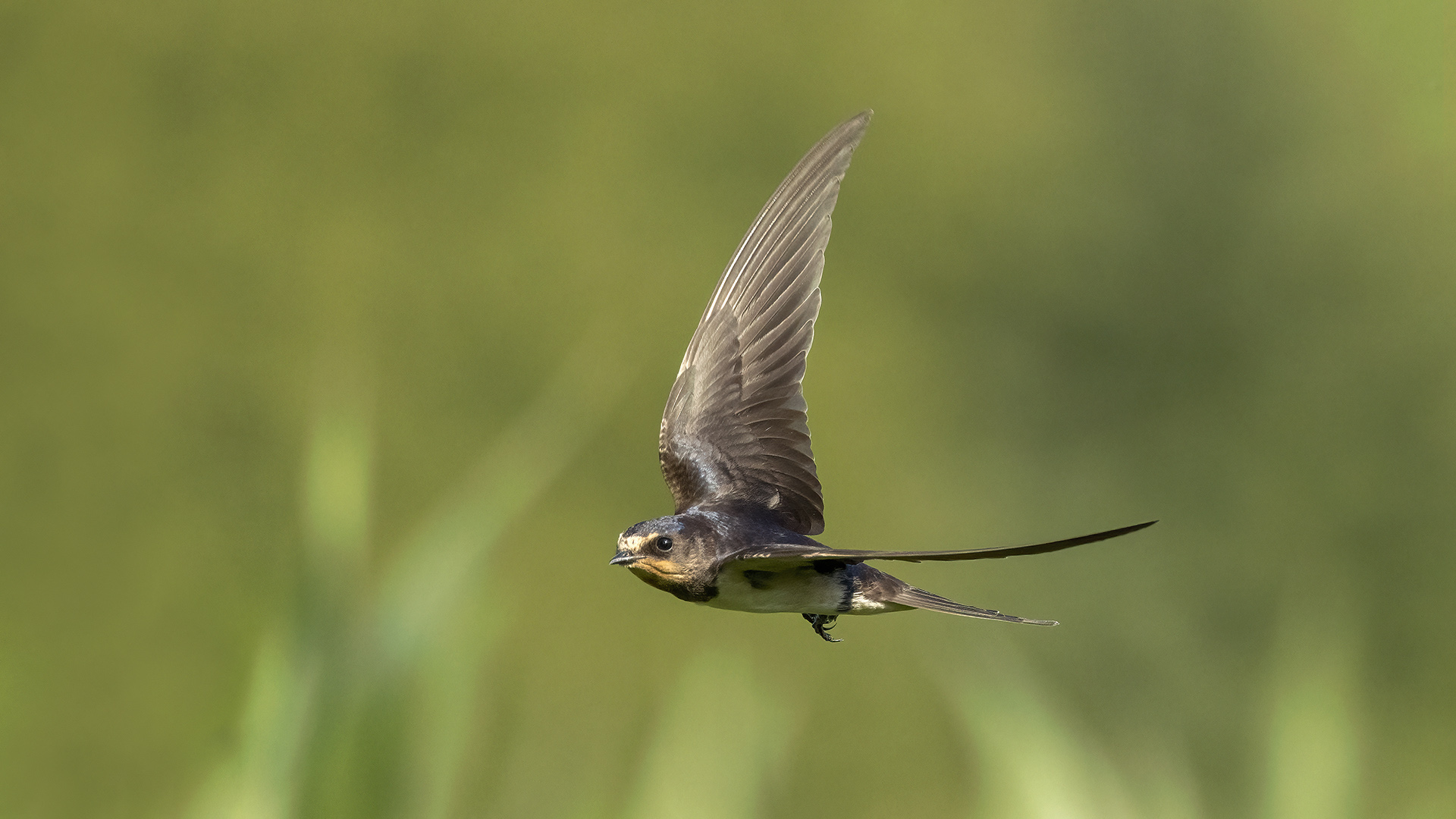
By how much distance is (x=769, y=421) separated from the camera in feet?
5.89

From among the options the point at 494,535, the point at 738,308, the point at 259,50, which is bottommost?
the point at 494,535

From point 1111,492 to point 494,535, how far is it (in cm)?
763

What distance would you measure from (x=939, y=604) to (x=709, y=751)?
62 cm

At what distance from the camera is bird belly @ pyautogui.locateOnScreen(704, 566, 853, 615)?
4.32 feet

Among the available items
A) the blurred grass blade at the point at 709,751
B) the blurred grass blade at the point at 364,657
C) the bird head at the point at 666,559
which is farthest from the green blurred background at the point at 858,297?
the bird head at the point at 666,559

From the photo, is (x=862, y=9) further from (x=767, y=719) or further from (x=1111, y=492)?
(x=767, y=719)

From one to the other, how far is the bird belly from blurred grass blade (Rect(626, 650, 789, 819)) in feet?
1.20

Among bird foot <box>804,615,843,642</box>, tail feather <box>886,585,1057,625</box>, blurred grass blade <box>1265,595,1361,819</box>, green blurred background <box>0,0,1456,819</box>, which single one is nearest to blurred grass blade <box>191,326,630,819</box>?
bird foot <box>804,615,843,642</box>

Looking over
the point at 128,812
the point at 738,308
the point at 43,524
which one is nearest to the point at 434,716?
the point at 738,308

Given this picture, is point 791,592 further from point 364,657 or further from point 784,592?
point 364,657

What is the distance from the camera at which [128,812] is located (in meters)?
2.65

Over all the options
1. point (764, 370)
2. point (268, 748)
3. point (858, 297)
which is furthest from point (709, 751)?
point (858, 297)

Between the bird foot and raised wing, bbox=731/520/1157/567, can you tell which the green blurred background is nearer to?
the bird foot

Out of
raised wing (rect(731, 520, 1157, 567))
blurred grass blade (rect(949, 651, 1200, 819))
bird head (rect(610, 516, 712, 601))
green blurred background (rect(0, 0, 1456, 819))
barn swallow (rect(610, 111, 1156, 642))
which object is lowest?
blurred grass blade (rect(949, 651, 1200, 819))
